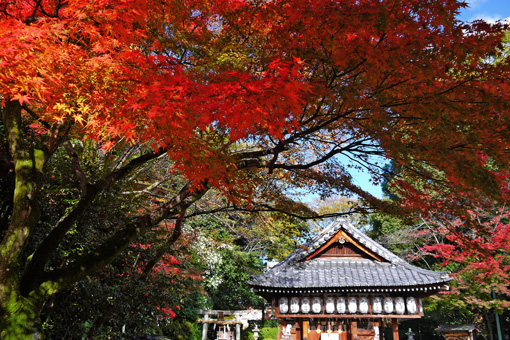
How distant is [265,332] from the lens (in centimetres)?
2592

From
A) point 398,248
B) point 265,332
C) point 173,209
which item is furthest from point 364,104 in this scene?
point 265,332

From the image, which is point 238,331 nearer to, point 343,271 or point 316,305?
point 316,305

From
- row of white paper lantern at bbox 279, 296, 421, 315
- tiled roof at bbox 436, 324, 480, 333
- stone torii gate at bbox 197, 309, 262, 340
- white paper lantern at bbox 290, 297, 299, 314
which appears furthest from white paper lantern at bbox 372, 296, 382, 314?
stone torii gate at bbox 197, 309, 262, 340

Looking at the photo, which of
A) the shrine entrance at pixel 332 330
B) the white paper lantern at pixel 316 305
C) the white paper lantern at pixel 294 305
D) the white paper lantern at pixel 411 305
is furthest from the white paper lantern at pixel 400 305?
the white paper lantern at pixel 294 305

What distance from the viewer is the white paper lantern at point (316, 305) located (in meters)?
11.8

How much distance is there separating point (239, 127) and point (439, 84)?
3117mm

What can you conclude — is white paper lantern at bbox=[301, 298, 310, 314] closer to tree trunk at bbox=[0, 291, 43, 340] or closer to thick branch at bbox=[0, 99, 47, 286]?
tree trunk at bbox=[0, 291, 43, 340]

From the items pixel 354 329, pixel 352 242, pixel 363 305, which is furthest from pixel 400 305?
pixel 352 242

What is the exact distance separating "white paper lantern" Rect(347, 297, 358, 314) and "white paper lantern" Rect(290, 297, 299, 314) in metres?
1.64

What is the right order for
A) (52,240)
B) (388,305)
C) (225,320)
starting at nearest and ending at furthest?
1. (52,240)
2. (388,305)
3. (225,320)

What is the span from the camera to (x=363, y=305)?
11.6 metres

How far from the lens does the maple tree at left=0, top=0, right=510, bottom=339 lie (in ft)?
12.0

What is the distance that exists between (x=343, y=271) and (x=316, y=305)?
4.70ft

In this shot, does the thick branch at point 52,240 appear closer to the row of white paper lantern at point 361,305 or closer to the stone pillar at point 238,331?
the row of white paper lantern at point 361,305
